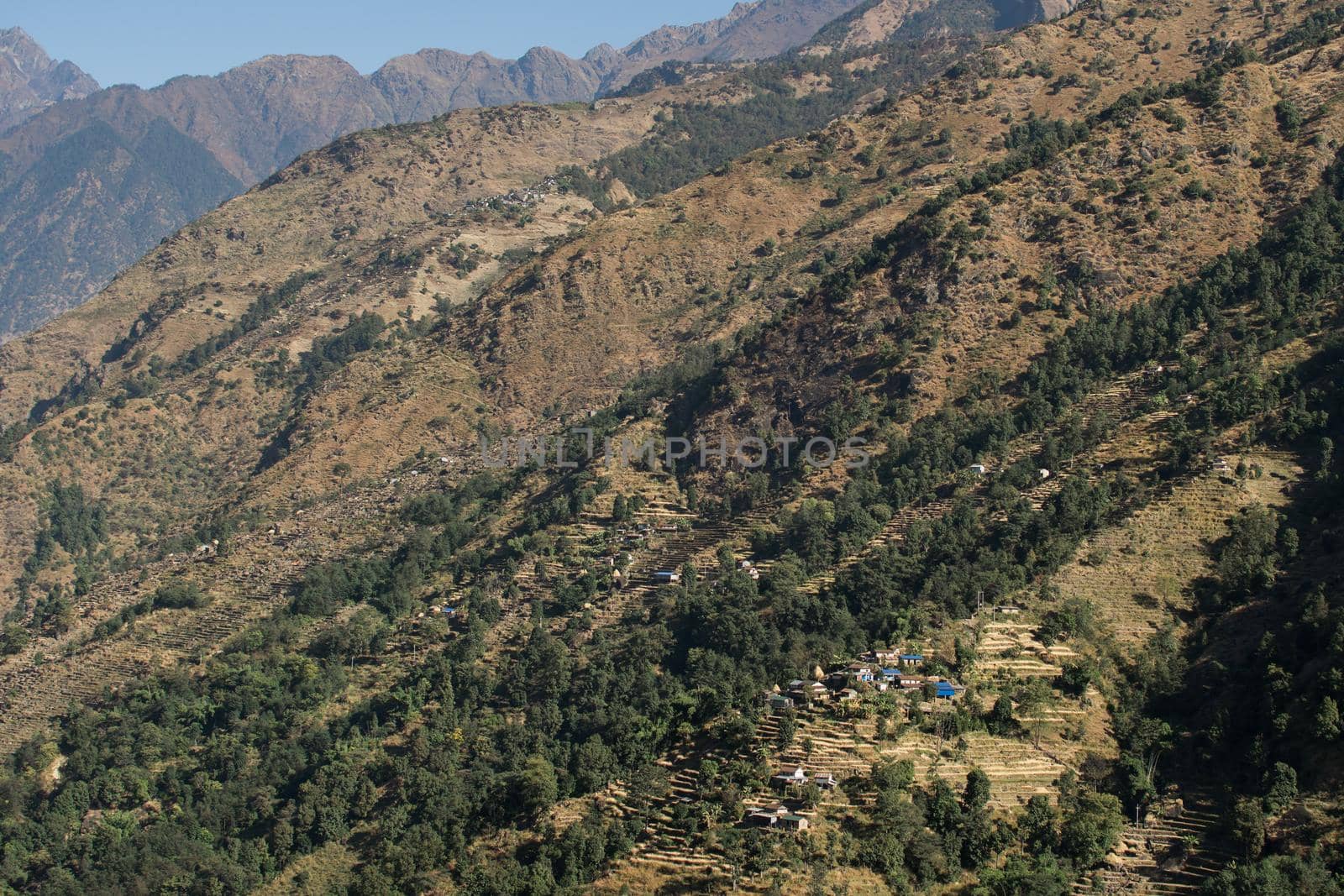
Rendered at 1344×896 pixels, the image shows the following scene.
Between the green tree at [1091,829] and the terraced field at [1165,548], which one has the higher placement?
the terraced field at [1165,548]

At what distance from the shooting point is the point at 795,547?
57.6 m

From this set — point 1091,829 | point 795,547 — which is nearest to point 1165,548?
point 1091,829

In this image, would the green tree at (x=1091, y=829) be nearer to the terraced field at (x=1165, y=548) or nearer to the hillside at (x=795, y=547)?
the hillside at (x=795, y=547)

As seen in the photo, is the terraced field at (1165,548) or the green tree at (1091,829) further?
the terraced field at (1165,548)

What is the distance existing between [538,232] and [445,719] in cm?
7299

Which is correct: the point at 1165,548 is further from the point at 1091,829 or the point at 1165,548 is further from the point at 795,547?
the point at 795,547

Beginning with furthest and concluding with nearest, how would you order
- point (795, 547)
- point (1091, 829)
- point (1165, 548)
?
point (795, 547) < point (1165, 548) < point (1091, 829)

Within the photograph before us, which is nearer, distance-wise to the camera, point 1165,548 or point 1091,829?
point 1091,829

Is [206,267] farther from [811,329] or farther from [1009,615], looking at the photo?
[1009,615]

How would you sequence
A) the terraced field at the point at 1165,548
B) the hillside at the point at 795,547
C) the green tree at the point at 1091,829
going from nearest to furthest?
the green tree at the point at 1091,829 → the hillside at the point at 795,547 → the terraced field at the point at 1165,548

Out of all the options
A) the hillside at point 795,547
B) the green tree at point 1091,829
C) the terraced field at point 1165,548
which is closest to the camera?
the green tree at point 1091,829

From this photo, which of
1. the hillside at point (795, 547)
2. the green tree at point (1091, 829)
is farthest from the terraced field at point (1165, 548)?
the green tree at point (1091, 829)

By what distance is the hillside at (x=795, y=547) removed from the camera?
41344 mm

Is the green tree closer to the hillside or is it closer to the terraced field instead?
the hillside
